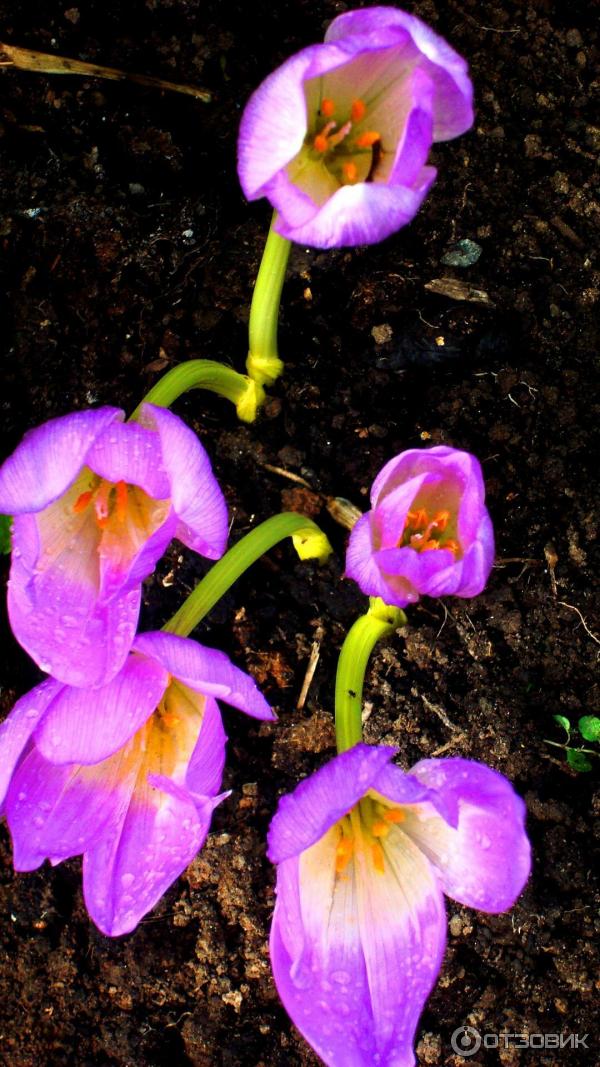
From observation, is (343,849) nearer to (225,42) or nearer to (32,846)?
(32,846)

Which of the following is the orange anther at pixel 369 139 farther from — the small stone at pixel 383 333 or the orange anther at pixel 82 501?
the orange anther at pixel 82 501

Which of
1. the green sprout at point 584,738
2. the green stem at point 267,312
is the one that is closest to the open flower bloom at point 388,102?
the green stem at point 267,312

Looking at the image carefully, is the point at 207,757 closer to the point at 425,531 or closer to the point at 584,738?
the point at 425,531

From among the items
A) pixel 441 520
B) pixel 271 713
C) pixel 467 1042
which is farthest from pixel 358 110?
pixel 467 1042

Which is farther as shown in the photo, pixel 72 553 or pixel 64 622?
pixel 72 553

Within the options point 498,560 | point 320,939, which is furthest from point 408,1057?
point 498,560
